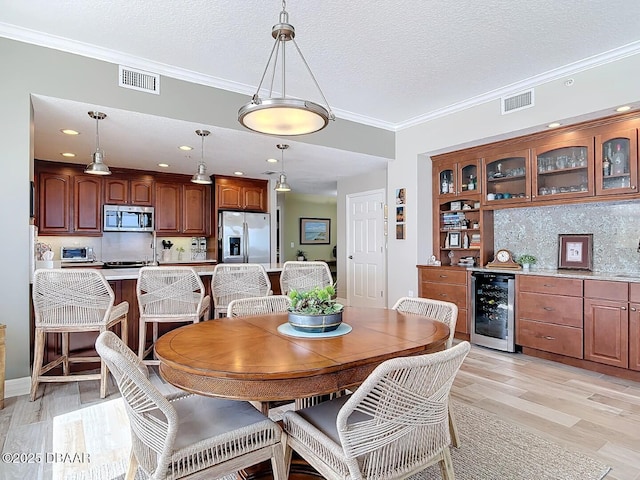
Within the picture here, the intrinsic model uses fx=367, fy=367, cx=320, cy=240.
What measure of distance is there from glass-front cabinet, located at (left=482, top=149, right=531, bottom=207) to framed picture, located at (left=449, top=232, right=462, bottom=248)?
63cm

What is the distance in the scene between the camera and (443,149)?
4750 mm

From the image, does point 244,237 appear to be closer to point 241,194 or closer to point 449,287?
point 241,194

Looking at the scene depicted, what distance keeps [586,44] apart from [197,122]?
140 inches

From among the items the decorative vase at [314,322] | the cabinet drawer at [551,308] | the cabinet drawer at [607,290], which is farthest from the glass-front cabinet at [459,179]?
the decorative vase at [314,322]

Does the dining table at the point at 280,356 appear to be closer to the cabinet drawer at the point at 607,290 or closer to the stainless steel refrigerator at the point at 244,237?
the cabinet drawer at the point at 607,290

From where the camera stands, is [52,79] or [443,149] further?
[443,149]

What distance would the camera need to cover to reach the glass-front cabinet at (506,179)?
13.6ft

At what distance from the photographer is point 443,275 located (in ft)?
15.4

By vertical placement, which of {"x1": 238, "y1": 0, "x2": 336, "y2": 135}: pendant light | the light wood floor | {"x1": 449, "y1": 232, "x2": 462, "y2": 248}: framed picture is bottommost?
the light wood floor

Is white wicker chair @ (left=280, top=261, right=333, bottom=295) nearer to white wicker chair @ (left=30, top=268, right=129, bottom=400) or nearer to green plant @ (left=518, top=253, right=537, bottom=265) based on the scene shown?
white wicker chair @ (left=30, top=268, right=129, bottom=400)

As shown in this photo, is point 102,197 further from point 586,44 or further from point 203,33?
point 586,44

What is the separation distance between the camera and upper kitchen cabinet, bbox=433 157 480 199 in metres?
4.64

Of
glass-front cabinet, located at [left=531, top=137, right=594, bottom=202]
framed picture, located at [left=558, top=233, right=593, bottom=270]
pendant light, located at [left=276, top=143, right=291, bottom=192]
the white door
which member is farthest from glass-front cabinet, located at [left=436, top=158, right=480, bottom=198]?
pendant light, located at [left=276, top=143, right=291, bottom=192]

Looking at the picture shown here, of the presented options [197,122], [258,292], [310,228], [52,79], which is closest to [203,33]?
[197,122]
